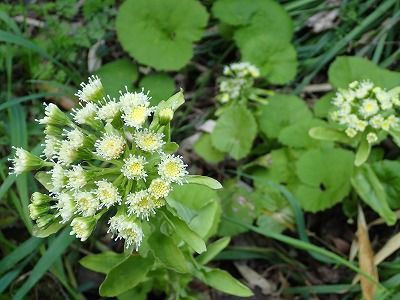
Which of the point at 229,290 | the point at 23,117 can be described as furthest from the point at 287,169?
the point at 23,117

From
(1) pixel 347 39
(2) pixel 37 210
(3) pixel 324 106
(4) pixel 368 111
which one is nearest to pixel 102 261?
(2) pixel 37 210

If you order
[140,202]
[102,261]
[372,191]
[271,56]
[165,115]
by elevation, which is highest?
[165,115]

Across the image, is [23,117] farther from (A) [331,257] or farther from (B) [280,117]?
(A) [331,257]

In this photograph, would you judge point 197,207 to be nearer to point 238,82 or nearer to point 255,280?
point 255,280

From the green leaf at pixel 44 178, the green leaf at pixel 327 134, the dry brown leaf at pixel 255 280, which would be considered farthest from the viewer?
the dry brown leaf at pixel 255 280

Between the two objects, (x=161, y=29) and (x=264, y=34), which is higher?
(x=161, y=29)

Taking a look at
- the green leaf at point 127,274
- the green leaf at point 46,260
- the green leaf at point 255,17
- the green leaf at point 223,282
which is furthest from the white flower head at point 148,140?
the green leaf at point 255,17

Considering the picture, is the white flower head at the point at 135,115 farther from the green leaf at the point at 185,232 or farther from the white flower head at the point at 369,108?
the white flower head at the point at 369,108
